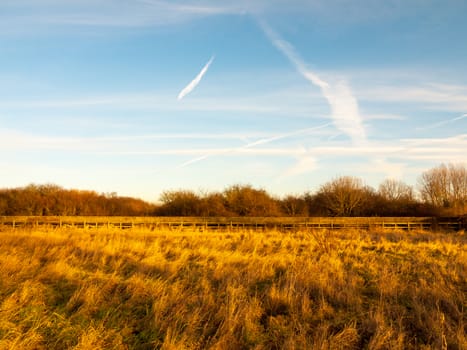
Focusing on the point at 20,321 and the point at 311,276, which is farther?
the point at 311,276

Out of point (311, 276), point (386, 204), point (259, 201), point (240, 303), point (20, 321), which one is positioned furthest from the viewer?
point (386, 204)

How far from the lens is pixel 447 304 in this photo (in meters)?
6.34

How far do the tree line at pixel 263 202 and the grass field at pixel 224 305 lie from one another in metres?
27.5

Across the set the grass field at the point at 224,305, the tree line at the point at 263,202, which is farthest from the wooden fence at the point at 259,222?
the grass field at the point at 224,305

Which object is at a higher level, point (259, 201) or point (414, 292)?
point (259, 201)

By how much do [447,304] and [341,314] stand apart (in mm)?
1796

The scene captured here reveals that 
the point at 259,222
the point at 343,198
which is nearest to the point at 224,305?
the point at 259,222

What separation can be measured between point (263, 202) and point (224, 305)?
31053mm

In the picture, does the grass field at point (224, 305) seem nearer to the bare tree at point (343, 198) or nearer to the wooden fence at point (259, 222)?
the wooden fence at point (259, 222)

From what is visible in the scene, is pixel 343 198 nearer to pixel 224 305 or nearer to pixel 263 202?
pixel 263 202

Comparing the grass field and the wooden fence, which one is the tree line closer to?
the wooden fence

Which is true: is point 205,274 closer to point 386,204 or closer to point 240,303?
point 240,303

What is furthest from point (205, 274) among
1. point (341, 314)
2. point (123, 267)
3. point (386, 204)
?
point (386, 204)

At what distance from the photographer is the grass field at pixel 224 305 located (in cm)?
494
